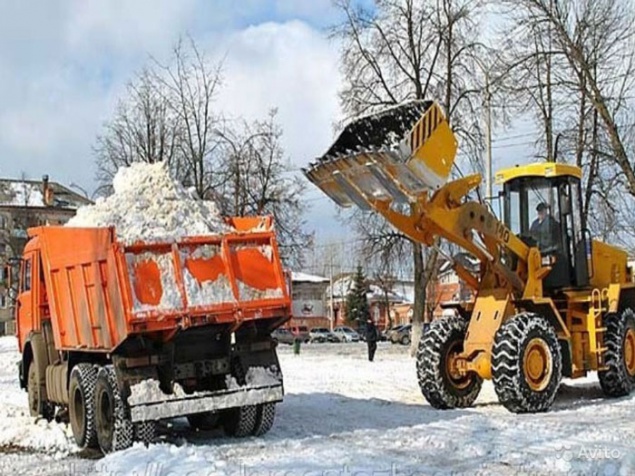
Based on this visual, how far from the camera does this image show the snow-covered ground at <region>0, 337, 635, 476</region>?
28.6ft

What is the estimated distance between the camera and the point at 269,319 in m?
11.0

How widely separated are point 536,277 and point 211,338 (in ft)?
17.1

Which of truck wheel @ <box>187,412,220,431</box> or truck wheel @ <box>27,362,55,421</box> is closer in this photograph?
truck wheel @ <box>187,412,220,431</box>

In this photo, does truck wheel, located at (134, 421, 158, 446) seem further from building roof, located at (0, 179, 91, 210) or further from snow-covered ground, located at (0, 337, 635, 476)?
building roof, located at (0, 179, 91, 210)

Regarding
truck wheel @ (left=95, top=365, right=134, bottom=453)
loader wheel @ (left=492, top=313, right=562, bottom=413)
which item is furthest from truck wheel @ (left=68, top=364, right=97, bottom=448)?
loader wheel @ (left=492, top=313, right=562, bottom=413)

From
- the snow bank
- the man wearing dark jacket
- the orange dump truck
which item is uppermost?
the orange dump truck

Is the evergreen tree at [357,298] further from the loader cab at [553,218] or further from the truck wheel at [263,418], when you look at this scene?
the truck wheel at [263,418]

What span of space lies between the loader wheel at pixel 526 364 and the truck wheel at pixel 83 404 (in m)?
5.27

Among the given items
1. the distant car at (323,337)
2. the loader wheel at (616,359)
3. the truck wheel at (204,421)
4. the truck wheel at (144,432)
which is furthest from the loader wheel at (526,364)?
the distant car at (323,337)

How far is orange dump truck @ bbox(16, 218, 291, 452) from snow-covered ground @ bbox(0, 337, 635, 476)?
43 cm

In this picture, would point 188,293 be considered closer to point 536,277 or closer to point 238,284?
point 238,284

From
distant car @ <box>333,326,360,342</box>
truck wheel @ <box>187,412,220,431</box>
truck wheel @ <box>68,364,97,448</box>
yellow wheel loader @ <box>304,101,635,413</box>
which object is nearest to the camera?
truck wheel @ <box>68,364,97,448</box>

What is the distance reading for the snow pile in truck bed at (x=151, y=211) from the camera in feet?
34.9

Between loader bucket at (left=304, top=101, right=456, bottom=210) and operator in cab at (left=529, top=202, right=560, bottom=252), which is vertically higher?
loader bucket at (left=304, top=101, right=456, bottom=210)
